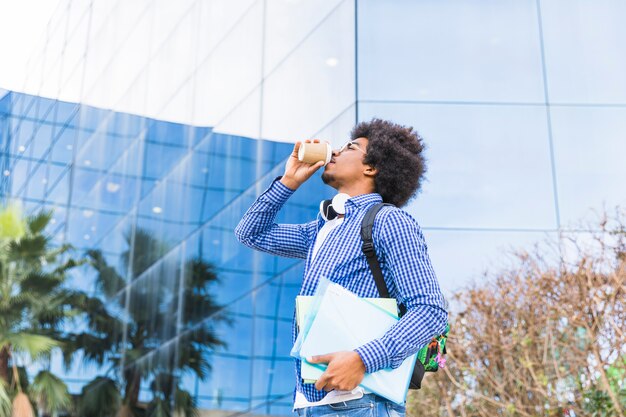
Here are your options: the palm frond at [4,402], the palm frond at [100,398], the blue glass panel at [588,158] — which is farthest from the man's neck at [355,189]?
the palm frond at [100,398]

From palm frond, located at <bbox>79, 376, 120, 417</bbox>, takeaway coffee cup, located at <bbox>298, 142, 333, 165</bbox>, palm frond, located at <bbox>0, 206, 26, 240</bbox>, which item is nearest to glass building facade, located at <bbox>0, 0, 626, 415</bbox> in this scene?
palm frond, located at <bbox>79, 376, 120, 417</bbox>

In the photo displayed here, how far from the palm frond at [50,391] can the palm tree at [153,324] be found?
2.82ft

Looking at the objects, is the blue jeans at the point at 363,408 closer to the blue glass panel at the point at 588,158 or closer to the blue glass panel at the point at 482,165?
the blue glass panel at the point at 482,165

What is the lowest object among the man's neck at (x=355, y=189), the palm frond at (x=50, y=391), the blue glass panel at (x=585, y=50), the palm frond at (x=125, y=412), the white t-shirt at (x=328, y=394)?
the palm frond at (x=125, y=412)

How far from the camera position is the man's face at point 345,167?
104 inches

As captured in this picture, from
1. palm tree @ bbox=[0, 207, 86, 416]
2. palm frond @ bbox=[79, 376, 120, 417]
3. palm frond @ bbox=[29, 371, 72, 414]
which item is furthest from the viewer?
palm frond @ bbox=[79, 376, 120, 417]

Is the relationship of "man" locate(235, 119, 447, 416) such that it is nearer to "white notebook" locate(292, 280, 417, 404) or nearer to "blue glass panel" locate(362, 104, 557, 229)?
"white notebook" locate(292, 280, 417, 404)

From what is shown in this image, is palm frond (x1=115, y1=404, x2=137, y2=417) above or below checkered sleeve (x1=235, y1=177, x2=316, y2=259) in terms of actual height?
below

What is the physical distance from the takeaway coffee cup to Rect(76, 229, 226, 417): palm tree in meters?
8.19

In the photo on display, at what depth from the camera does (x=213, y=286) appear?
36.0 ft

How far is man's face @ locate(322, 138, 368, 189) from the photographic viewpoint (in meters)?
2.64

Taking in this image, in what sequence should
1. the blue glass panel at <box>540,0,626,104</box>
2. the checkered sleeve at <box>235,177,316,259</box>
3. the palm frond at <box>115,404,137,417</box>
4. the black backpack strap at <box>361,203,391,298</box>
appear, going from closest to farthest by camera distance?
the black backpack strap at <box>361,203,391,298</box>
the checkered sleeve at <box>235,177,316,259</box>
the blue glass panel at <box>540,0,626,104</box>
the palm frond at <box>115,404,137,417</box>

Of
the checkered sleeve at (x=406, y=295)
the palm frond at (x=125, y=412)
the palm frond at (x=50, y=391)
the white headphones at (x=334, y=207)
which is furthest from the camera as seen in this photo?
the palm frond at (x=50, y=391)

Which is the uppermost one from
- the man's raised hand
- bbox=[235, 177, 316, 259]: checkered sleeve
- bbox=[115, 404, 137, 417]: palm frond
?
the man's raised hand
